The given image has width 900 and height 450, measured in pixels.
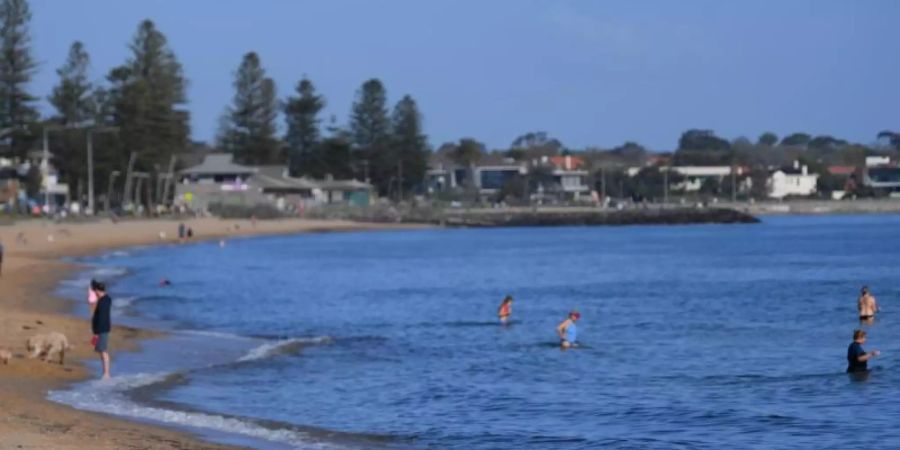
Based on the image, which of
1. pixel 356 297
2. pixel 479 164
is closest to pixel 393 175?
pixel 479 164

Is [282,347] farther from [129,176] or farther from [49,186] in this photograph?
[129,176]

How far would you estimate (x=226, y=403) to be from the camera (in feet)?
55.8

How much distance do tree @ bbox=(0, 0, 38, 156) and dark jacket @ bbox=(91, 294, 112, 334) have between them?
6773 centimetres

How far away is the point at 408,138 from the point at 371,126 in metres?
4.05

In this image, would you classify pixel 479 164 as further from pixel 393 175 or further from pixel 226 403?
pixel 226 403

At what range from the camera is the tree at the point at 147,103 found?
300ft

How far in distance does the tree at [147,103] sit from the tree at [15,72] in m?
8.28

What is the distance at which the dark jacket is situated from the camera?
17.1 m

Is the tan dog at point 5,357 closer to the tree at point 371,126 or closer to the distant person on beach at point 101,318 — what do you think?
the distant person on beach at point 101,318

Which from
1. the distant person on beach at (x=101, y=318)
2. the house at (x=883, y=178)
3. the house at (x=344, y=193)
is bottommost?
the distant person on beach at (x=101, y=318)

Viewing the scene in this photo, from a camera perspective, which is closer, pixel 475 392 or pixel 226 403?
pixel 226 403

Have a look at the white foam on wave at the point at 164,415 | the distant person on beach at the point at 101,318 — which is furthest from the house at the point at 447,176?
the white foam on wave at the point at 164,415

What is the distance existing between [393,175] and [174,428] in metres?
111

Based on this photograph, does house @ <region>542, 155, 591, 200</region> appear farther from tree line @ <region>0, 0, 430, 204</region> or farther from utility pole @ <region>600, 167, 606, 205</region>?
tree line @ <region>0, 0, 430, 204</region>
